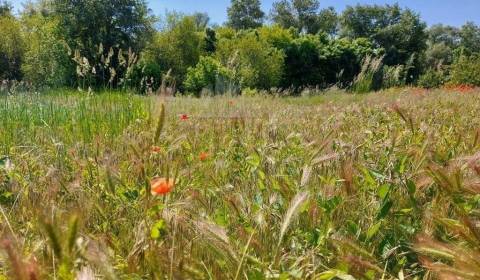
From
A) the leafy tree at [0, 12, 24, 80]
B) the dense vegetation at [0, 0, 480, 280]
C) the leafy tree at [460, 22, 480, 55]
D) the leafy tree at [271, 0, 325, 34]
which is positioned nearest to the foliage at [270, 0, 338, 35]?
the leafy tree at [271, 0, 325, 34]

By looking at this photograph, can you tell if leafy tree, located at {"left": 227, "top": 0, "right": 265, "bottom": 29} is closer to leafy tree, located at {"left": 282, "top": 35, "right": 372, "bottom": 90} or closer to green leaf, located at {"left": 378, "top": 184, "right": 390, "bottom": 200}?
leafy tree, located at {"left": 282, "top": 35, "right": 372, "bottom": 90}

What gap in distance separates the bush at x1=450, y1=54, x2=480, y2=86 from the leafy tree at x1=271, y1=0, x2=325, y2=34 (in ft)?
145

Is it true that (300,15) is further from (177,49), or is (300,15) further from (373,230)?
(373,230)

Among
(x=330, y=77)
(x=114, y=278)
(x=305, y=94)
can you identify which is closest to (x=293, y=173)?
(x=114, y=278)

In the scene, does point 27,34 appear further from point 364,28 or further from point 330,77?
point 364,28

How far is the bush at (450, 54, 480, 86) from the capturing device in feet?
69.9

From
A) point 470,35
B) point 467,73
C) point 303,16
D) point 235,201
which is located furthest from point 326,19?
point 235,201

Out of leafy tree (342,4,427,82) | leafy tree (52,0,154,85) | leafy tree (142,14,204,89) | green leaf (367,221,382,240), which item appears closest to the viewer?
green leaf (367,221,382,240)

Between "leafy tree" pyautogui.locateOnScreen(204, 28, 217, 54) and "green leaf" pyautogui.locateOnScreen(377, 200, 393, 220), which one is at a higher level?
"leafy tree" pyautogui.locateOnScreen(204, 28, 217, 54)

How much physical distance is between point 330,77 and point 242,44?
13.3 metres

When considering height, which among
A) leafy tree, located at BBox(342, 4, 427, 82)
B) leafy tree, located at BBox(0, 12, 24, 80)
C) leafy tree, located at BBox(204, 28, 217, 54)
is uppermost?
leafy tree, located at BBox(342, 4, 427, 82)

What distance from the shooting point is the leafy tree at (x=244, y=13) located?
64312mm

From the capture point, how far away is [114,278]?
515 mm

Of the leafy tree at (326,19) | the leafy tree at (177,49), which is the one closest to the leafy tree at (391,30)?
the leafy tree at (326,19)
